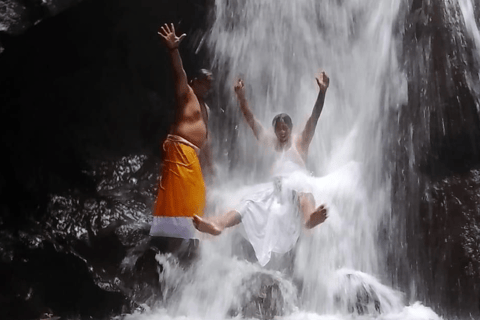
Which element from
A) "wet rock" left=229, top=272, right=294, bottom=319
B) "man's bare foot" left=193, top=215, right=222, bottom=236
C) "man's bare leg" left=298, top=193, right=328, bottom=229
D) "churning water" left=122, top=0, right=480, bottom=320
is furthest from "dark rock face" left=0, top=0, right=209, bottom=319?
"man's bare leg" left=298, top=193, right=328, bottom=229

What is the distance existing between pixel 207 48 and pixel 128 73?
100 cm

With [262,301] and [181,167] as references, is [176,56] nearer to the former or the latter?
[181,167]

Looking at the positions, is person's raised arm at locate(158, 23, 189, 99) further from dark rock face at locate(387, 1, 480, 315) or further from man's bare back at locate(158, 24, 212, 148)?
dark rock face at locate(387, 1, 480, 315)

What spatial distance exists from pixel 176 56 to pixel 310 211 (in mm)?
1706

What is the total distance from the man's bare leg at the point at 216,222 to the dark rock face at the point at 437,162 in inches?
70.9

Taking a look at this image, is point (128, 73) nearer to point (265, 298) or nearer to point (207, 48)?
point (207, 48)

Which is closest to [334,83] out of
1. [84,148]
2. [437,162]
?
[437,162]

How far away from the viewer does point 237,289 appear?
4.91 m

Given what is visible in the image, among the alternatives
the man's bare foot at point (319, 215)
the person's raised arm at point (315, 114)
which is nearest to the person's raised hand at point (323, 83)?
the person's raised arm at point (315, 114)

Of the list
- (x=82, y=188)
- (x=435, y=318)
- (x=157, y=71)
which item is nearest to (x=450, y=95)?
(x=435, y=318)

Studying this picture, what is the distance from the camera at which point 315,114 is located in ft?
16.0

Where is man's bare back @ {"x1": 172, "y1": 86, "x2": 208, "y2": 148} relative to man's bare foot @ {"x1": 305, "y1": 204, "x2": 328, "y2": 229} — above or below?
above

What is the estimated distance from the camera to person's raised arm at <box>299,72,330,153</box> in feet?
15.7

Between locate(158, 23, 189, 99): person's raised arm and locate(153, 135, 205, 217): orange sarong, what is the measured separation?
1.38 ft
